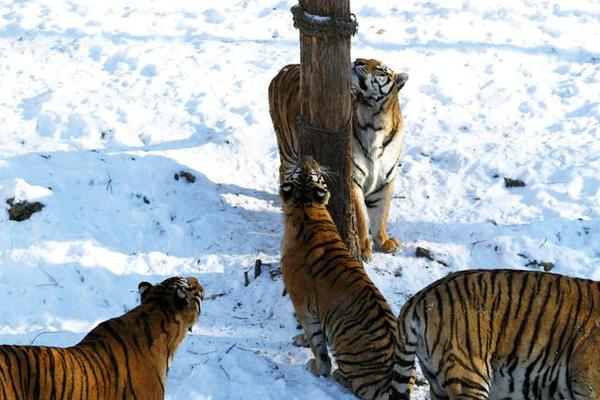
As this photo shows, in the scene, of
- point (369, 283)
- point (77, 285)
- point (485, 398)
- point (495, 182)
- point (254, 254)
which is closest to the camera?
point (485, 398)

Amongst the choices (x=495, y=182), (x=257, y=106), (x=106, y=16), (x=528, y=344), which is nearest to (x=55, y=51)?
(x=106, y=16)

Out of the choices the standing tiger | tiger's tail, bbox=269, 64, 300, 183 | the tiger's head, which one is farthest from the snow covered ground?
the tiger's head

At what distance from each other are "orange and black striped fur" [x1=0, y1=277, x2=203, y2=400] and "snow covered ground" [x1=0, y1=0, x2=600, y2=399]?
2.09ft

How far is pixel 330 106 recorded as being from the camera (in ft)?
20.7

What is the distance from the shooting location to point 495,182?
25.6 feet

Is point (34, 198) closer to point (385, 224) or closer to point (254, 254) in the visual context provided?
point (254, 254)

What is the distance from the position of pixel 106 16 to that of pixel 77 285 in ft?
14.8

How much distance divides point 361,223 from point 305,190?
1.06 meters

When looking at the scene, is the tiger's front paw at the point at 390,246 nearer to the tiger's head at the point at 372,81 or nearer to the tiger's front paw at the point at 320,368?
the tiger's head at the point at 372,81

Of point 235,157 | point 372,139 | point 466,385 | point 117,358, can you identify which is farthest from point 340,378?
point 235,157

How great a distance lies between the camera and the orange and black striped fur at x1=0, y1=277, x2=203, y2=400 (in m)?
4.50

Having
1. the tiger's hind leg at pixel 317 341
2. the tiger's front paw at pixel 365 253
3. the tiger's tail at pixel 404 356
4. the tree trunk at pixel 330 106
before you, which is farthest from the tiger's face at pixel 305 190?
the tiger's tail at pixel 404 356

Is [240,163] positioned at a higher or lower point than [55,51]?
lower

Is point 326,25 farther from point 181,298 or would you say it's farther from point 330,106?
point 181,298
